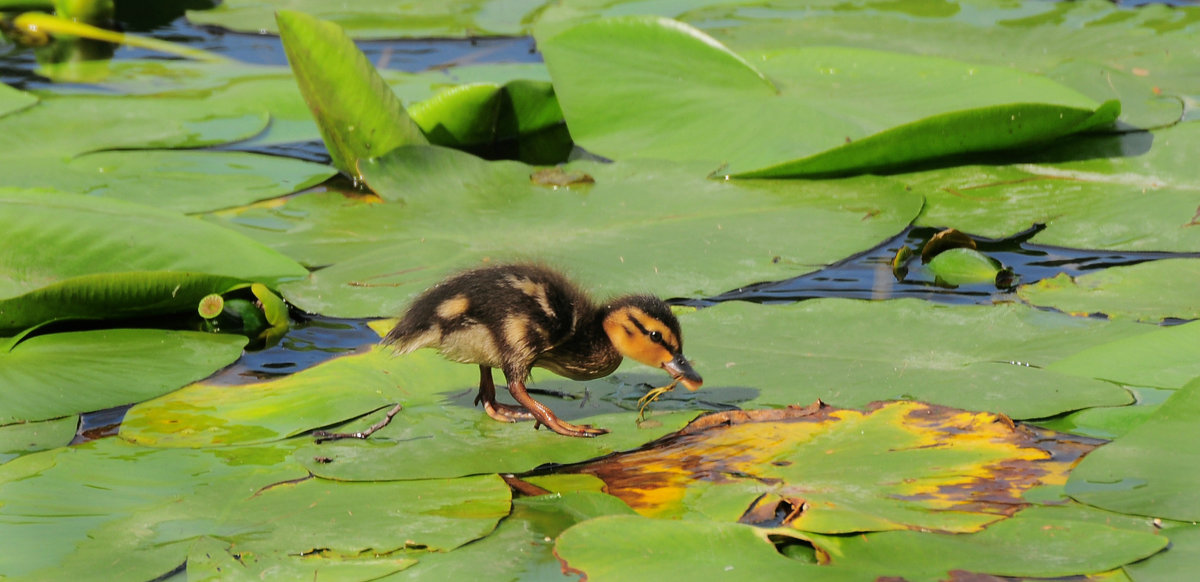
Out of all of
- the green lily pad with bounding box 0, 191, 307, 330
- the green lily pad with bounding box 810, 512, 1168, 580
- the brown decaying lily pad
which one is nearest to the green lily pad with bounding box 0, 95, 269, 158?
the green lily pad with bounding box 0, 191, 307, 330

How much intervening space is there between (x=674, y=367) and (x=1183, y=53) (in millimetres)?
3751

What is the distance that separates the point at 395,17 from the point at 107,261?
3.66 meters

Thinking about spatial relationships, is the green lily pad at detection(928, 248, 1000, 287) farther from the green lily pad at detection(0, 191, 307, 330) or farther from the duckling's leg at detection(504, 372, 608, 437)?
Result: the green lily pad at detection(0, 191, 307, 330)

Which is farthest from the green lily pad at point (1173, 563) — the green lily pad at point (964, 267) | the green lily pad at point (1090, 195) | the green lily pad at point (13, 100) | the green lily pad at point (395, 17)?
the green lily pad at point (395, 17)

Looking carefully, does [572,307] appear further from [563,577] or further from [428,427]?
[563,577]

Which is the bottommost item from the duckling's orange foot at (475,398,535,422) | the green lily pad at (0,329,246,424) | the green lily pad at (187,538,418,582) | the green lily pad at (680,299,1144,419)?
the green lily pad at (0,329,246,424)

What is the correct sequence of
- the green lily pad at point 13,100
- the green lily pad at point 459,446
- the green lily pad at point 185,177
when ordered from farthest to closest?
1. the green lily pad at point 13,100
2. the green lily pad at point 185,177
3. the green lily pad at point 459,446

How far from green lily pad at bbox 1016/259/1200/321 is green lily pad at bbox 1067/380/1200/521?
0.87 metres

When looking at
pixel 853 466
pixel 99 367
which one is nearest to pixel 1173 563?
pixel 853 466

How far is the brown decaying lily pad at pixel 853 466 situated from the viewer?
238 cm

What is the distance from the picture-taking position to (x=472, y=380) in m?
3.25

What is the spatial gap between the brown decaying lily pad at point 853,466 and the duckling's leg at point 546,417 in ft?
0.35

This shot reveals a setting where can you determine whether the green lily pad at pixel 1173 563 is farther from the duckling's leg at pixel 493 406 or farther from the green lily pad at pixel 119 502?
A: the green lily pad at pixel 119 502

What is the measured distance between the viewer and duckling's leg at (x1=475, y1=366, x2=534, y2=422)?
9.80ft
